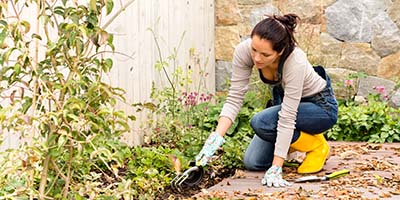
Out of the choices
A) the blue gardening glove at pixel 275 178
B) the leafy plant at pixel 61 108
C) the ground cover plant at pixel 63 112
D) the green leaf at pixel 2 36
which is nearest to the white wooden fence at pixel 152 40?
the blue gardening glove at pixel 275 178

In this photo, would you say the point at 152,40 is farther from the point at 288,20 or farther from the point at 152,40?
the point at 288,20

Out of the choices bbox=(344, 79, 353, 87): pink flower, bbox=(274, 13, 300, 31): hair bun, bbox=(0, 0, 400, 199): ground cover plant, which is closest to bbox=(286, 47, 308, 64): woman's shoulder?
bbox=(274, 13, 300, 31): hair bun

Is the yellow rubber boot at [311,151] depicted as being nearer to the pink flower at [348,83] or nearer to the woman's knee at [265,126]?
the woman's knee at [265,126]

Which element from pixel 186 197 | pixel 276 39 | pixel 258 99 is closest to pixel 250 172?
pixel 186 197

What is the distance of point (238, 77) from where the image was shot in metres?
3.96

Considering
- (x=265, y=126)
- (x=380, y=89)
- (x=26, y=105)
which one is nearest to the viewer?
(x=26, y=105)

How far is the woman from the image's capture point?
145 inches

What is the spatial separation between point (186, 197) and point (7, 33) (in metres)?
1.61

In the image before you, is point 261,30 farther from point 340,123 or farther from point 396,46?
point 396,46

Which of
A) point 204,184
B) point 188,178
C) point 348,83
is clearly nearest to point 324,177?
point 204,184

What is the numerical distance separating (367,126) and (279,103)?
136 centimetres

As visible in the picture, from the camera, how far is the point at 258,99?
19.4 ft

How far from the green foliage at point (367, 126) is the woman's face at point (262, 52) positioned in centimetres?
194

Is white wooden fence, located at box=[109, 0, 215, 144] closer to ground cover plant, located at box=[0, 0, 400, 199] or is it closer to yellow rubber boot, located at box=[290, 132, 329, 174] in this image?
yellow rubber boot, located at box=[290, 132, 329, 174]
